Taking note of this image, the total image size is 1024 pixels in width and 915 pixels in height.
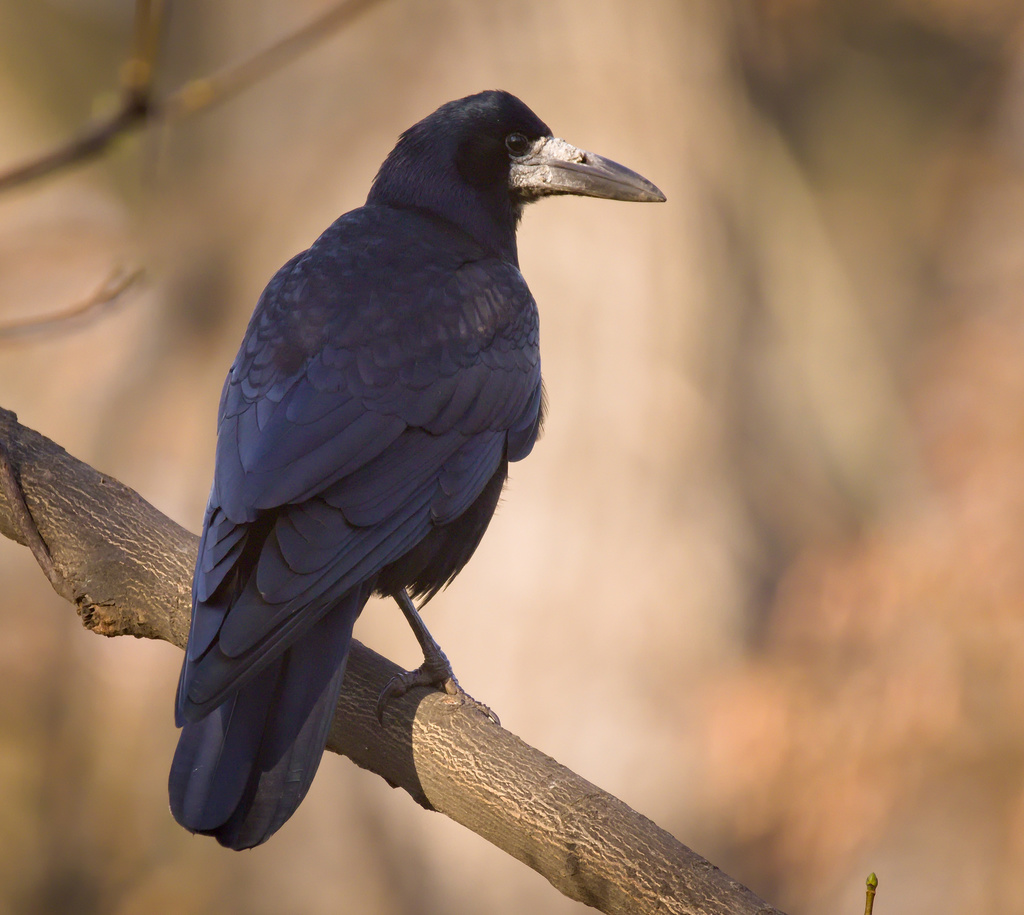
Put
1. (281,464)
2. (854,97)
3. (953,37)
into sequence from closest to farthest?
(281,464)
(953,37)
(854,97)

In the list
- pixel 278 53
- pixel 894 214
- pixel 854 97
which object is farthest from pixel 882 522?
pixel 278 53

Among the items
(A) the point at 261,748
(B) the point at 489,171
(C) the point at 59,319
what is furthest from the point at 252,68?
(B) the point at 489,171

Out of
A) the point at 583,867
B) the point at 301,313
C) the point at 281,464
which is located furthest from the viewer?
the point at 301,313

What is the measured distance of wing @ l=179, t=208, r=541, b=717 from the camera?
2.41 m

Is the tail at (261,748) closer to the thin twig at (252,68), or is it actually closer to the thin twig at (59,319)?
the thin twig at (59,319)

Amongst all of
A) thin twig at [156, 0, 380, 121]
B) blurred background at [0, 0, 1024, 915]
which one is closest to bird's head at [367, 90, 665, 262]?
blurred background at [0, 0, 1024, 915]

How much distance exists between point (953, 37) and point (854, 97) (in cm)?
91

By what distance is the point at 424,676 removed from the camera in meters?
2.83

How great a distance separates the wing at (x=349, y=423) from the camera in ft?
7.90

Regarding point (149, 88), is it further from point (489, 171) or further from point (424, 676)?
point (489, 171)

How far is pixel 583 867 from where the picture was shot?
2271 millimetres

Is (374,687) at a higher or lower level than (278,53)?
higher

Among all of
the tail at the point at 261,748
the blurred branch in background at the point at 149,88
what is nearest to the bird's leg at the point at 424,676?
the tail at the point at 261,748

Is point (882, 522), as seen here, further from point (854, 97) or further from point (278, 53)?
point (278, 53)
